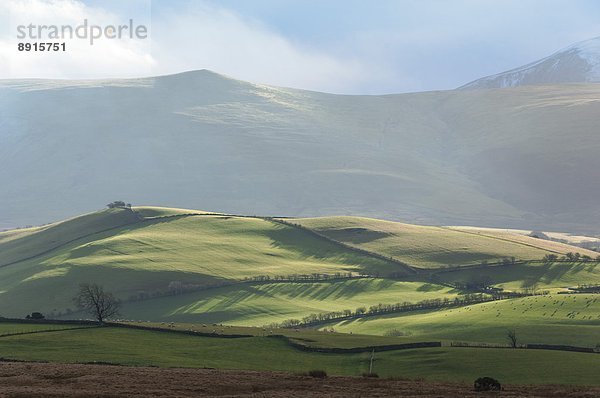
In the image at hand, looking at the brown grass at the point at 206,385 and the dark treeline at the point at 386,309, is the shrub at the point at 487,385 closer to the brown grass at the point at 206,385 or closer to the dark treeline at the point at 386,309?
the brown grass at the point at 206,385

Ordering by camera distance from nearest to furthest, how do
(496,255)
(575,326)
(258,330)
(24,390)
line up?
(24,390), (258,330), (575,326), (496,255)

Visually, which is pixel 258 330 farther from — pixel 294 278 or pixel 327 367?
pixel 294 278

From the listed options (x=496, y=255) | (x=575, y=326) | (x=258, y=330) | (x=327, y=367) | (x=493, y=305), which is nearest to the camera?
(x=327, y=367)

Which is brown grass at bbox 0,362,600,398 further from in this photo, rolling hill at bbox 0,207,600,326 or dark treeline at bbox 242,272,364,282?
dark treeline at bbox 242,272,364,282

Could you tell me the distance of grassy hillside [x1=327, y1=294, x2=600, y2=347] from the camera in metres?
113

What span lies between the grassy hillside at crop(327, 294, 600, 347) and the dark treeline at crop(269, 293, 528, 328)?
3.38 m

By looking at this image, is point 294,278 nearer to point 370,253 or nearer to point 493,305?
point 370,253

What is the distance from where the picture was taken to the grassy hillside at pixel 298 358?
7431 cm

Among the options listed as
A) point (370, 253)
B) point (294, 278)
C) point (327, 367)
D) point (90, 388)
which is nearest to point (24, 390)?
point (90, 388)

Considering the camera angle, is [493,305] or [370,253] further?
[370,253]

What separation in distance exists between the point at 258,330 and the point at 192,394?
5026 cm

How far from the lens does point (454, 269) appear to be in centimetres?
18388

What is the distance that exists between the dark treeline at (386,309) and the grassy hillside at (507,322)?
3385mm

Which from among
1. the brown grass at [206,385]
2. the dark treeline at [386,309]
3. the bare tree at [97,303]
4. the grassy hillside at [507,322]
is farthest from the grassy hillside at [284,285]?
the brown grass at [206,385]
